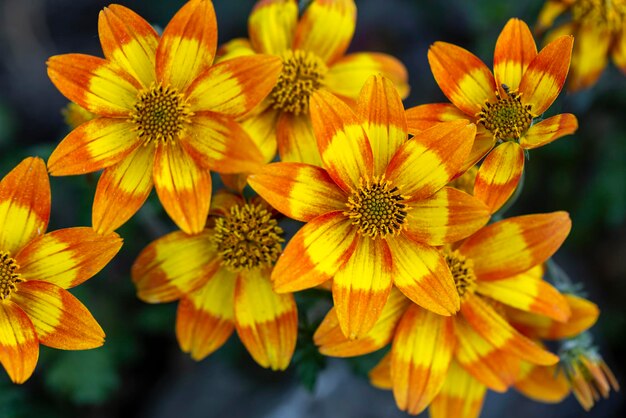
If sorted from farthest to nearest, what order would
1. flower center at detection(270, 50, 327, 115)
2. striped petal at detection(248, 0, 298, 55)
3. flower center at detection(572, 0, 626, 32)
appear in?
1. flower center at detection(572, 0, 626, 32)
2. striped petal at detection(248, 0, 298, 55)
3. flower center at detection(270, 50, 327, 115)

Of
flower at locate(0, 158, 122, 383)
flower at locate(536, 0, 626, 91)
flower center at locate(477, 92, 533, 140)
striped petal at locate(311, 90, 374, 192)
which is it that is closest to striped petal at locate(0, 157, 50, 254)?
flower at locate(0, 158, 122, 383)

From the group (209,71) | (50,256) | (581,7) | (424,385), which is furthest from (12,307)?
(581,7)

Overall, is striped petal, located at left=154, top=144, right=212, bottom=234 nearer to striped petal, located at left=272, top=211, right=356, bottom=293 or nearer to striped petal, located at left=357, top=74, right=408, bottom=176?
striped petal, located at left=272, top=211, right=356, bottom=293

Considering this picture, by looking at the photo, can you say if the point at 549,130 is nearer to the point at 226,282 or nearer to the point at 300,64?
the point at 300,64

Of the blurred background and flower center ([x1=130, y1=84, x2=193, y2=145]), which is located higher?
flower center ([x1=130, y1=84, x2=193, y2=145])

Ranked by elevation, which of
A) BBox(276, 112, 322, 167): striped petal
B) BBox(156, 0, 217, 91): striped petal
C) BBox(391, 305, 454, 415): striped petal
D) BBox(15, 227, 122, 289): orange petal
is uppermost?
BBox(156, 0, 217, 91): striped petal

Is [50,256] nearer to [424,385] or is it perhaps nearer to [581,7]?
[424,385]

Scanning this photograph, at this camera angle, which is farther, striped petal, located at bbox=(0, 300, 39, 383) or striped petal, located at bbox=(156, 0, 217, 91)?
striped petal, located at bbox=(156, 0, 217, 91)
